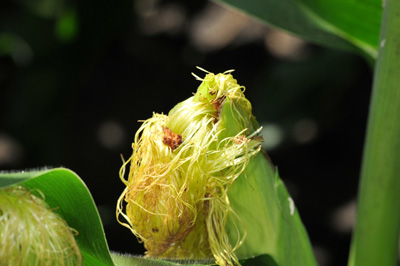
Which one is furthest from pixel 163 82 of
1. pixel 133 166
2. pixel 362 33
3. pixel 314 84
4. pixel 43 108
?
pixel 133 166

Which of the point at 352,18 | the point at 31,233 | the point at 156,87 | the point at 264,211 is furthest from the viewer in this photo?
the point at 156,87

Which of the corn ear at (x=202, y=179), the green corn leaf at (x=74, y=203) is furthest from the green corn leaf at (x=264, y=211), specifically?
the green corn leaf at (x=74, y=203)

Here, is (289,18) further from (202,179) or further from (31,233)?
(31,233)

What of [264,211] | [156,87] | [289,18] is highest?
[289,18]

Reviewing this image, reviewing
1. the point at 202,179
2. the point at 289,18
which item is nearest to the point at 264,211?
the point at 202,179

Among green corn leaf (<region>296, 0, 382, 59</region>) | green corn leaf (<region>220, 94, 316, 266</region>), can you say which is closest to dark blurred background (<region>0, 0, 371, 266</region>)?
green corn leaf (<region>296, 0, 382, 59</region>)

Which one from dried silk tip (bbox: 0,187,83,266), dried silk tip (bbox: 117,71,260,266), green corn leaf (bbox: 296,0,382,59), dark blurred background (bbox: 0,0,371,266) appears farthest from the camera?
dark blurred background (bbox: 0,0,371,266)

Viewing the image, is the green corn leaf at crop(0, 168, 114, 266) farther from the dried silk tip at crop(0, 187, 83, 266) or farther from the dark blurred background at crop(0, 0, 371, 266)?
the dark blurred background at crop(0, 0, 371, 266)
